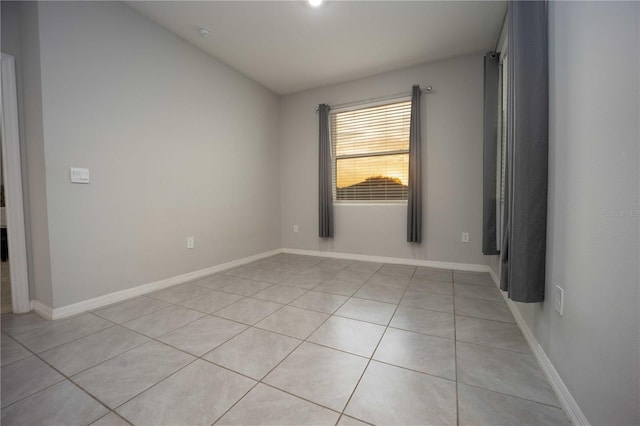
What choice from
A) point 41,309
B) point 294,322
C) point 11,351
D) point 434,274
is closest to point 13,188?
point 41,309

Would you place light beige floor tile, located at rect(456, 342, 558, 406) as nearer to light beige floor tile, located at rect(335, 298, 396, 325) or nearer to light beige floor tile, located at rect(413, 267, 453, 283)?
light beige floor tile, located at rect(335, 298, 396, 325)

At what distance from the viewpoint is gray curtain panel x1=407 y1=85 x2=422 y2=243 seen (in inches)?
127

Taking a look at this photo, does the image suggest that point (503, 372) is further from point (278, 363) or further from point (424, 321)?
point (278, 363)

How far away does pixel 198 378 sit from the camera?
1236 millimetres

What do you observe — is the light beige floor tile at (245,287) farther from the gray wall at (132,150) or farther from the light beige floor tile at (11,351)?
the light beige floor tile at (11,351)

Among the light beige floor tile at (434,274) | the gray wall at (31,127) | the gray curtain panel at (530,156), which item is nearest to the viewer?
the gray curtain panel at (530,156)

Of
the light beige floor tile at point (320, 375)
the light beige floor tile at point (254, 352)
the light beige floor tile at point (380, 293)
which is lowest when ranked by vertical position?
the light beige floor tile at point (380, 293)

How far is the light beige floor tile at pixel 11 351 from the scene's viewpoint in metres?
1.40

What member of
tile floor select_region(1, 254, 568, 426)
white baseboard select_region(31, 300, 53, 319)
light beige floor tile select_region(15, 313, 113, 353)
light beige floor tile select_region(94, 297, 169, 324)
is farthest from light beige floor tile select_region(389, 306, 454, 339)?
white baseboard select_region(31, 300, 53, 319)

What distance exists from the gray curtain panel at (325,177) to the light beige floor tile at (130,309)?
90.0 inches

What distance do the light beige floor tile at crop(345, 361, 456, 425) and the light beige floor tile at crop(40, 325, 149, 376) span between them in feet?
4.52

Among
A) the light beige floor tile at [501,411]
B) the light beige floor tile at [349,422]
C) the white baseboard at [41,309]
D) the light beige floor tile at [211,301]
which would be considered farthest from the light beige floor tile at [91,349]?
the light beige floor tile at [501,411]

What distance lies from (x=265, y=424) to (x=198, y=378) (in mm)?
467

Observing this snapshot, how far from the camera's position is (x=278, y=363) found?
135 centimetres
